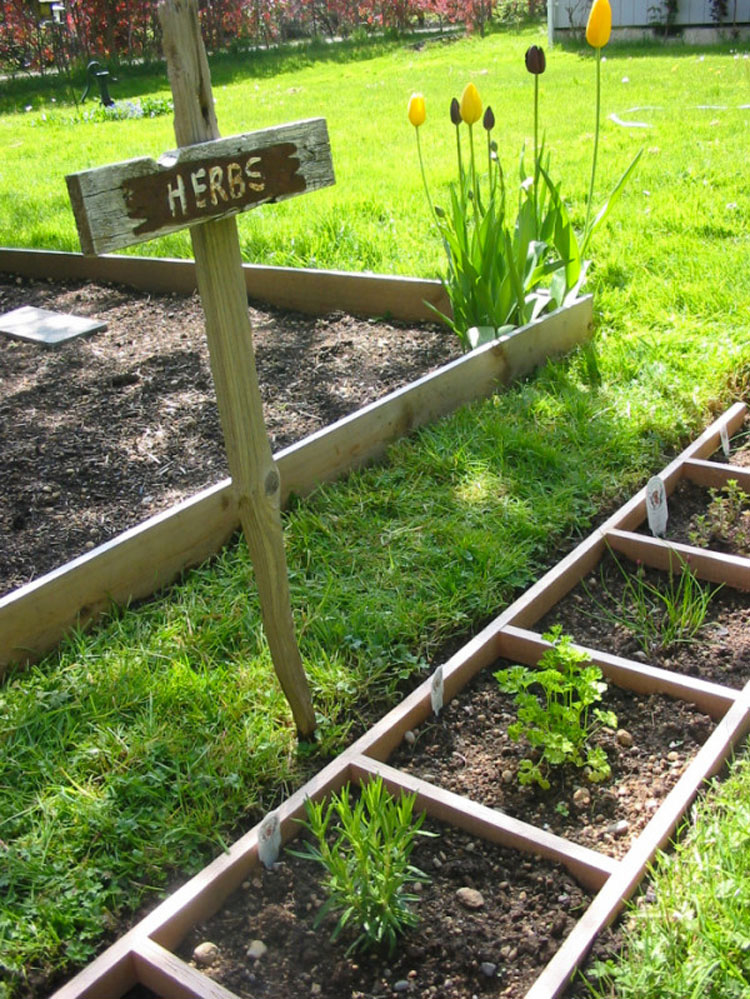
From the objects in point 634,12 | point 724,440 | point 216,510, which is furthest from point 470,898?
point 634,12

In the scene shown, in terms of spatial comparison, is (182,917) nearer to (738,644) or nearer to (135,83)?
(738,644)

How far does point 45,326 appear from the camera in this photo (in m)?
4.80

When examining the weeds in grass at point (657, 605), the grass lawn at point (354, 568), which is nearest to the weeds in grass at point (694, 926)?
the weeds in grass at point (657, 605)

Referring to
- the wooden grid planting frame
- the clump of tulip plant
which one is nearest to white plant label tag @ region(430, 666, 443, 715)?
the wooden grid planting frame

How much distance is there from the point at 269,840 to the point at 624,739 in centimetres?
81

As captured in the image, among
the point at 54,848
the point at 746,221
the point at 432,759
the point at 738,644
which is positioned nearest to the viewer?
the point at 54,848

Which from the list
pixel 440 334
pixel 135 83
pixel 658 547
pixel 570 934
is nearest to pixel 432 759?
pixel 570 934

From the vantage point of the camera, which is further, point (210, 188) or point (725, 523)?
point (725, 523)

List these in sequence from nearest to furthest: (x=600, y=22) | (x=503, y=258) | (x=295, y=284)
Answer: (x=600, y=22) → (x=503, y=258) → (x=295, y=284)

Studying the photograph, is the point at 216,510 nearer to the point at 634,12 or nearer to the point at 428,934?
the point at 428,934

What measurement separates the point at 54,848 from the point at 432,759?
801 millimetres

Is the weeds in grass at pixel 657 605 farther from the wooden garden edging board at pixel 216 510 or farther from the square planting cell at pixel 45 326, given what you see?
the square planting cell at pixel 45 326

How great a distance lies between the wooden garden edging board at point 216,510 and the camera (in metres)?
2.51

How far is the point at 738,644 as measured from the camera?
2.43 m
